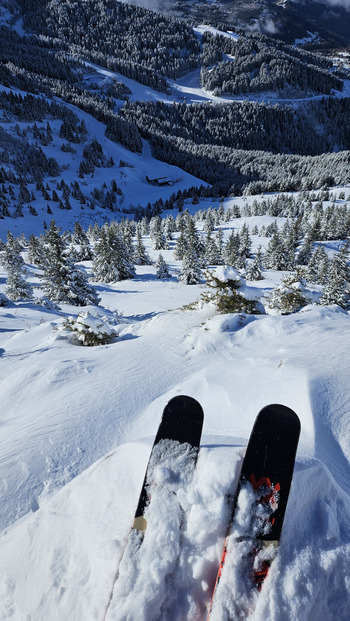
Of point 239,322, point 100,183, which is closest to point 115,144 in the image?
point 100,183

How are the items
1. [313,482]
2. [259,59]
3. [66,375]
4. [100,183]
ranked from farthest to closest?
[259,59] → [100,183] → [66,375] → [313,482]

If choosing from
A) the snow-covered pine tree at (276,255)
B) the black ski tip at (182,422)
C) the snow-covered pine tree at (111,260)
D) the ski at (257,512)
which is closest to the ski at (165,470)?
the black ski tip at (182,422)

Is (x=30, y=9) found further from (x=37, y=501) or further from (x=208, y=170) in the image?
(x=37, y=501)

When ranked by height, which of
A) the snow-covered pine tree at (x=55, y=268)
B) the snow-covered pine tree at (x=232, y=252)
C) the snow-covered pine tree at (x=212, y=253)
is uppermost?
the snow-covered pine tree at (x=55, y=268)

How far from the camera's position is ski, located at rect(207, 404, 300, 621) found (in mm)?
1404

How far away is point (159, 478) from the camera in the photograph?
1.86 metres

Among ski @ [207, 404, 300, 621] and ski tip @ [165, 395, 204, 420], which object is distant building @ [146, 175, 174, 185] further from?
ski @ [207, 404, 300, 621]

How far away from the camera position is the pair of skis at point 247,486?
4.76ft

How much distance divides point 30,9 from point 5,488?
940 ft

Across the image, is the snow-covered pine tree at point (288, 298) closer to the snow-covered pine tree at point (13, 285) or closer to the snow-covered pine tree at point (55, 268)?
the snow-covered pine tree at point (55, 268)

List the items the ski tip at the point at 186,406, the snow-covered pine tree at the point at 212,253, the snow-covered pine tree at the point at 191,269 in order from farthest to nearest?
the snow-covered pine tree at the point at 212,253
the snow-covered pine tree at the point at 191,269
the ski tip at the point at 186,406

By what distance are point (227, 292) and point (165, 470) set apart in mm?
6277

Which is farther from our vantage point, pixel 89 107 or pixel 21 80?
pixel 89 107

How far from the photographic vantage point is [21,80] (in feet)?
311
